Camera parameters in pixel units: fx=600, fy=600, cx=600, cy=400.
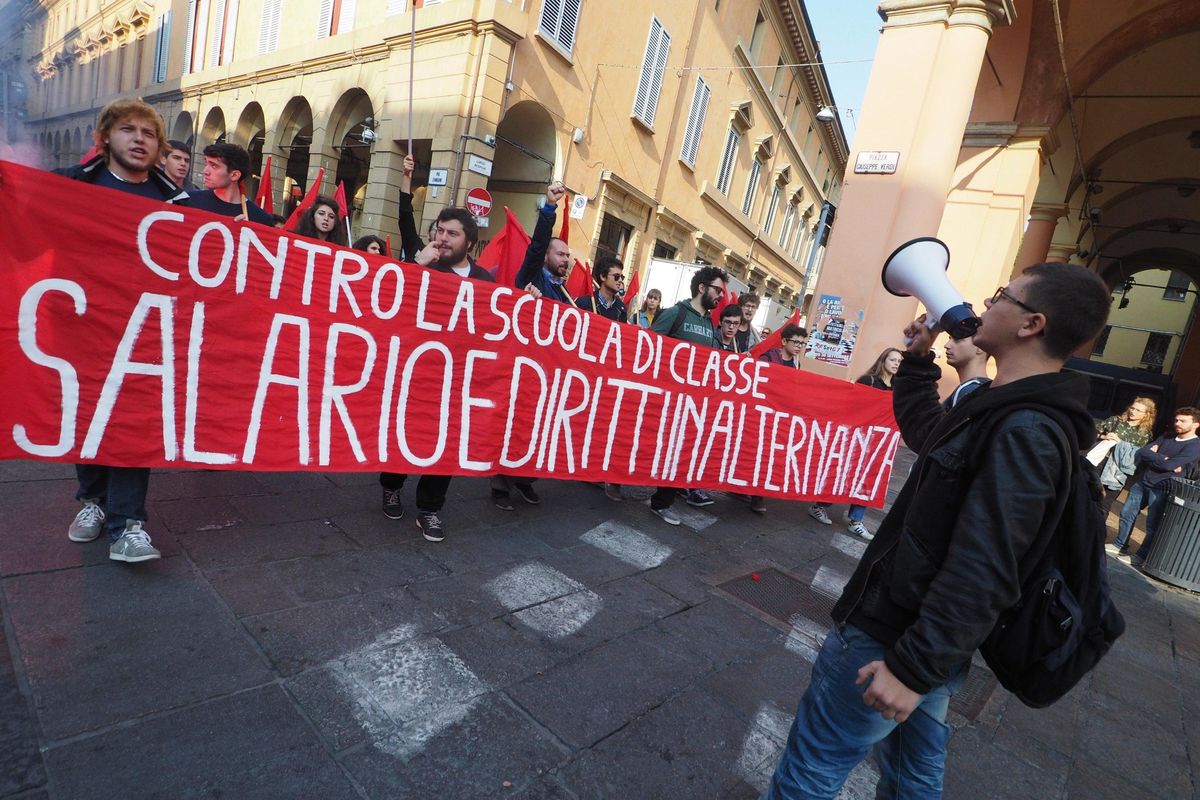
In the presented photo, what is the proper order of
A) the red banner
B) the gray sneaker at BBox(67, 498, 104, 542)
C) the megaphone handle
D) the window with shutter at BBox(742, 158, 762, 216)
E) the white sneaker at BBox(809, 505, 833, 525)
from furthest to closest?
1. the window with shutter at BBox(742, 158, 762, 216)
2. the white sneaker at BBox(809, 505, 833, 525)
3. the gray sneaker at BBox(67, 498, 104, 542)
4. the red banner
5. the megaphone handle

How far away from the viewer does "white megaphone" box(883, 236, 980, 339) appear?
1659 mm

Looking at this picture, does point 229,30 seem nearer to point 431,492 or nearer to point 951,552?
point 431,492

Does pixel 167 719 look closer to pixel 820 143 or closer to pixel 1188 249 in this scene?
pixel 1188 249

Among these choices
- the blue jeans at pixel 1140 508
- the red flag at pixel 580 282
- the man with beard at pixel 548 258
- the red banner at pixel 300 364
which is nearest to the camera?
the red banner at pixel 300 364

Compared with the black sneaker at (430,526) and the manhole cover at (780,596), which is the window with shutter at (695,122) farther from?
the black sneaker at (430,526)

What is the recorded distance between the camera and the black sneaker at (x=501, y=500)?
398cm

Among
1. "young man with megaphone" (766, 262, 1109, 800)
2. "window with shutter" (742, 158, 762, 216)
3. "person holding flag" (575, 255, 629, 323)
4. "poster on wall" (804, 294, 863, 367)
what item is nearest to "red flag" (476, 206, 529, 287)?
"person holding flag" (575, 255, 629, 323)

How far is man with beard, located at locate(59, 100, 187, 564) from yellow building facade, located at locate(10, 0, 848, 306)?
511 centimetres

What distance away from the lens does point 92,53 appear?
27.3m

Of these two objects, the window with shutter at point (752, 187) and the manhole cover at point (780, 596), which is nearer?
the manhole cover at point (780, 596)

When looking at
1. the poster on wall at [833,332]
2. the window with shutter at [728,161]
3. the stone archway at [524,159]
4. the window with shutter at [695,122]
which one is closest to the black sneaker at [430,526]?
the poster on wall at [833,332]

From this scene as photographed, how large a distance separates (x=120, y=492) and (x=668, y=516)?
3233mm

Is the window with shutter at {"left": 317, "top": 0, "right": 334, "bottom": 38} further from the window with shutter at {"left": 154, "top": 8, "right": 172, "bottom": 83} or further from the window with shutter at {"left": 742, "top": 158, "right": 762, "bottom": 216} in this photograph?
the window with shutter at {"left": 742, "top": 158, "right": 762, "bottom": 216}

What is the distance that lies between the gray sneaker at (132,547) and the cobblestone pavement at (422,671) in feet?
0.22
